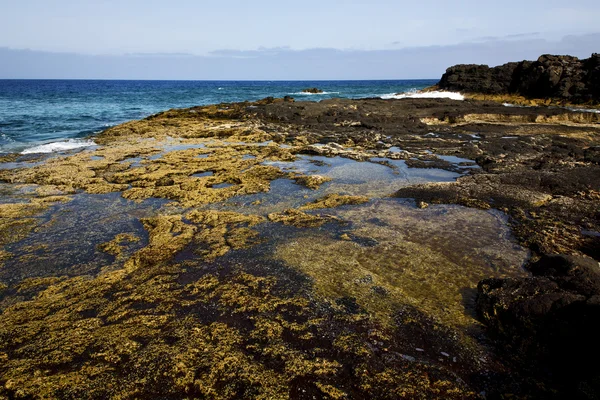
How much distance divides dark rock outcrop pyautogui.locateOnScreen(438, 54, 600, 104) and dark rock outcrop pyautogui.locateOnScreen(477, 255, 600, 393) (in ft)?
131

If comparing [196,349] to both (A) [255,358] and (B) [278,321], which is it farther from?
(B) [278,321]

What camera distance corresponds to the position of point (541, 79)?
39594mm

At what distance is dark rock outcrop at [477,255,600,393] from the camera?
3.75m

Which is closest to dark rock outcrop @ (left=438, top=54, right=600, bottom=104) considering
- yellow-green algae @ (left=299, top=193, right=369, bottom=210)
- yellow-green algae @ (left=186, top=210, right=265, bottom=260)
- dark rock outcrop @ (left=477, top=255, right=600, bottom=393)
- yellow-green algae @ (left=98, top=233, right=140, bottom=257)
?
yellow-green algae @ (left=299, top=193, right=369, bottom=210)

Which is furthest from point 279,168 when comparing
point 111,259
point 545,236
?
point 545,236

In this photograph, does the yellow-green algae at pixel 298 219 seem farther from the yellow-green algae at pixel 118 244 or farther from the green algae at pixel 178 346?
the yellow-green algae at pixel 118 244

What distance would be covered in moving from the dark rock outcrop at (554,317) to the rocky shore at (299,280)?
2 cm

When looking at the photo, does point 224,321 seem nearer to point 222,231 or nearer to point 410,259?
point 222,231

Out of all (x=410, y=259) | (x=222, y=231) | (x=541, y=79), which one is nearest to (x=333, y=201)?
(x=222, y=231)

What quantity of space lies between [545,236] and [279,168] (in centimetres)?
824

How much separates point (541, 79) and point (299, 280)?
1811 inches

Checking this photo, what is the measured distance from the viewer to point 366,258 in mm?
6352

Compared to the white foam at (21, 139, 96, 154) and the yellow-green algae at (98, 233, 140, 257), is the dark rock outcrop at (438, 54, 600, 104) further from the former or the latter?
the yellow-green algae at (98, 233, 140, 257)

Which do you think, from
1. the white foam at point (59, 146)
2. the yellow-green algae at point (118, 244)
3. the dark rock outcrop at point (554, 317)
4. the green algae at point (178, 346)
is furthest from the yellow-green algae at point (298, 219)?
the white foam at point (59, 146)
